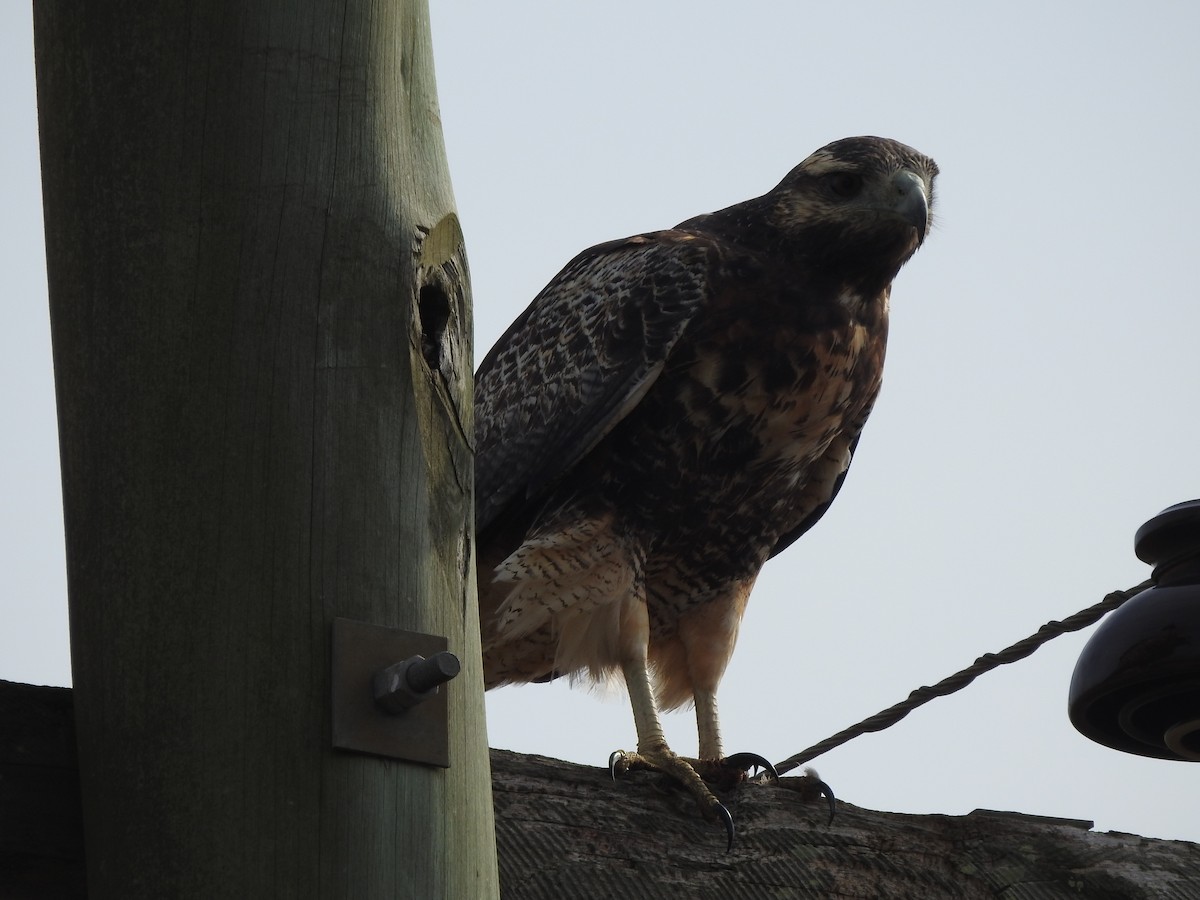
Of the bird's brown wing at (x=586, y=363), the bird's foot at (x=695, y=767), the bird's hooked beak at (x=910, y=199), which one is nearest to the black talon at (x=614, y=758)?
the bird's foot at (x=695, y=767)

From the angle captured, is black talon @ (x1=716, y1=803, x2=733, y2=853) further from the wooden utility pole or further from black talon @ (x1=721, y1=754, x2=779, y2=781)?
the wooden utility pole

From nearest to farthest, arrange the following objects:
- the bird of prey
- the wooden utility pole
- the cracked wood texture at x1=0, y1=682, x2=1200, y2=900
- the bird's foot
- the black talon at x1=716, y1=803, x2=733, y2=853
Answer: the wooden utility pole → the cracked wood texture at x1=0, y1=682, x2=1200, y2=900 → the black talon at x1=716, y1=803, x2=733, y2=853 → the bird's foot → the bird of prey

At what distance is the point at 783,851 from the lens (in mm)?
3189

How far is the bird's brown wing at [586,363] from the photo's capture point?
4863 millimetres

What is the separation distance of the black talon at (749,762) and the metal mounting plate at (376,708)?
6.84ft

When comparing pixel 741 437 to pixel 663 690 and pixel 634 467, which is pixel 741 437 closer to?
pixel 634 467

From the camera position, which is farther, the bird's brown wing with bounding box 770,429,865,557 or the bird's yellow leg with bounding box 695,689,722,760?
the bird's brown wing with bounding box 770,429,865,557

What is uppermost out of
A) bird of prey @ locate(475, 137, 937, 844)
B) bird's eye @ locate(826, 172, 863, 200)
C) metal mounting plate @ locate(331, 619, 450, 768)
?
bird's eye @ locate(826, 172, 863, 200)

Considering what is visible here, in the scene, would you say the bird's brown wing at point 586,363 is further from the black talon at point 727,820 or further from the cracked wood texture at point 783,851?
the black talon at point 727,820

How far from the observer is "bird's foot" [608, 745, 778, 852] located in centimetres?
362

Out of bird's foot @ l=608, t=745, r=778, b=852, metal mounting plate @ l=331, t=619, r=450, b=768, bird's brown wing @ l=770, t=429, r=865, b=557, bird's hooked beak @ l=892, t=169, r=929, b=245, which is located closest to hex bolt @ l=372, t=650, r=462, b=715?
metal mounting plate @ l=331, t=619, r=450, b=768

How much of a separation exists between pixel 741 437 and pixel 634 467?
341 mm

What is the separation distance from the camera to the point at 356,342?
6.83 feet

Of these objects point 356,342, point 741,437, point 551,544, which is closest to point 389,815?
point 356,342
